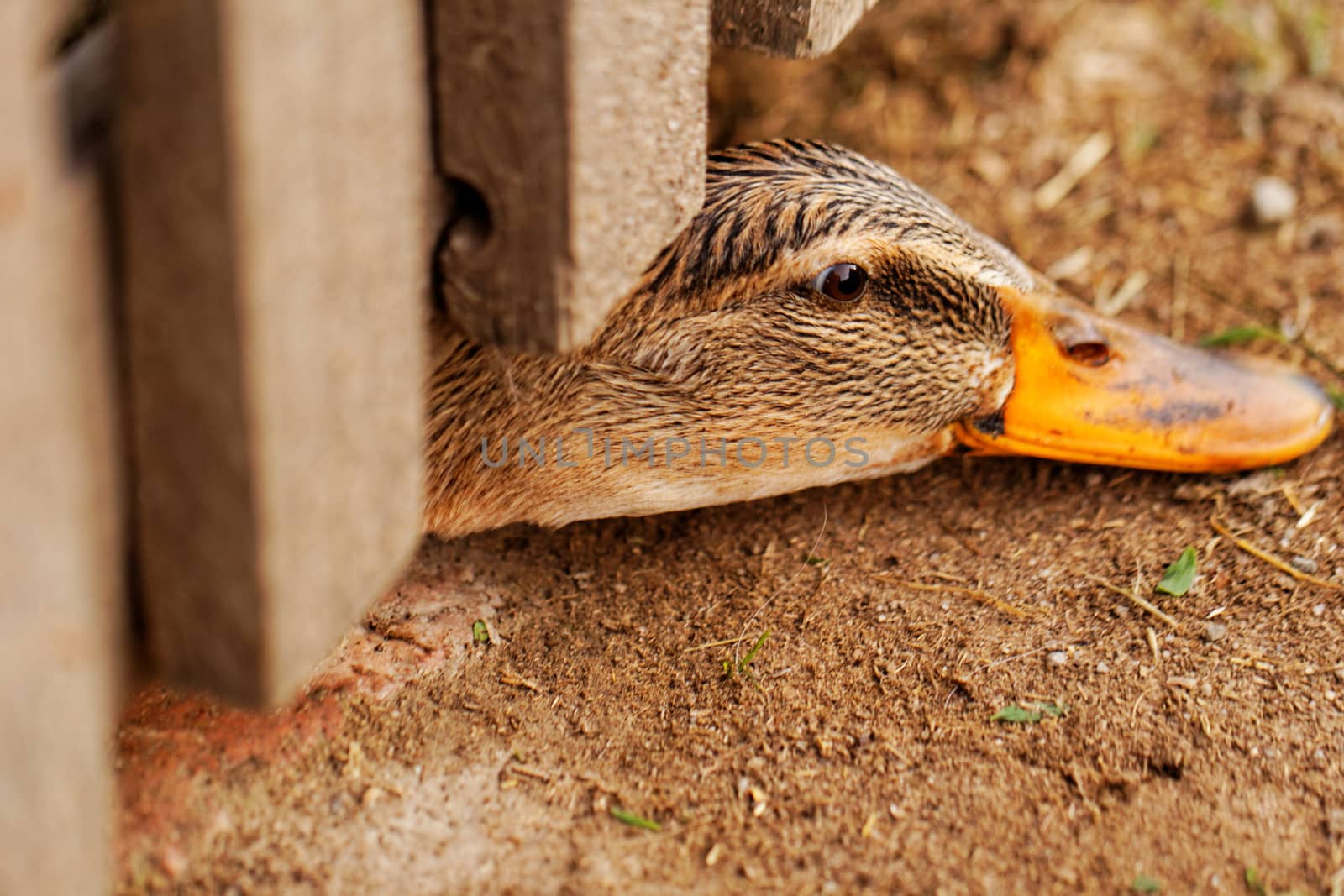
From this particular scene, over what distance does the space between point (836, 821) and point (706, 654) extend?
0.48 m

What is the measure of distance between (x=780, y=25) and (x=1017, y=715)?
52.9 inches

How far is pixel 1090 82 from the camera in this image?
460 centimetres

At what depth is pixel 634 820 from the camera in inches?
84.5

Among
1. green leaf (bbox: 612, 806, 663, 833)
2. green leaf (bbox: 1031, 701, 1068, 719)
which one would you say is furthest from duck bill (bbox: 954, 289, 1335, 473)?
green leaf (bbox: 612, 806, 663, 833)

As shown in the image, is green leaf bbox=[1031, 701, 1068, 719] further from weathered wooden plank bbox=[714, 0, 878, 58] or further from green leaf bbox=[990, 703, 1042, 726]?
weathered wooden plank bbox=[714, 0, 878, 58]

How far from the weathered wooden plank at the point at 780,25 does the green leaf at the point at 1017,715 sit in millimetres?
1269

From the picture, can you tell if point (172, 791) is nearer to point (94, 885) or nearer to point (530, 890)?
point (94, 885)

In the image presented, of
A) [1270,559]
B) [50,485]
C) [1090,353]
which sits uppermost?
[50,485]

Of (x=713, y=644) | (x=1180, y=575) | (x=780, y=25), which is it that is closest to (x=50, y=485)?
(x=713, y=644)

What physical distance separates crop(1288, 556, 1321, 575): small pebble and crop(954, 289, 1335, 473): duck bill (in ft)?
0.81

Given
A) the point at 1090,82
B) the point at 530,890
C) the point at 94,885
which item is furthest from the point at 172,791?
the point at 1090,82

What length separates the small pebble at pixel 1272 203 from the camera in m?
3.80

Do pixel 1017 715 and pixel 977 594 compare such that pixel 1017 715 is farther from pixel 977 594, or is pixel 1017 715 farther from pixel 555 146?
pixel 555 146

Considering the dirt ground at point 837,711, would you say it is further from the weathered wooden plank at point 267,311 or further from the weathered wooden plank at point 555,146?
the weathered wooden plank at point 555,146
